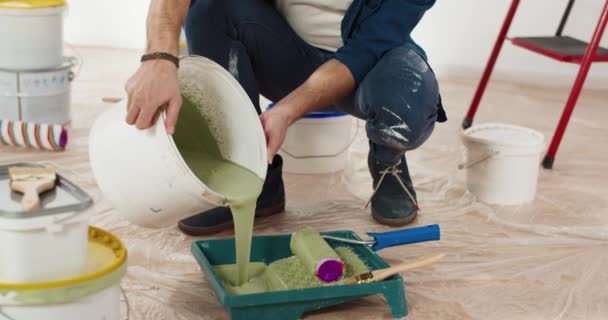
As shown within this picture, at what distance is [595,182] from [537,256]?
592 mm

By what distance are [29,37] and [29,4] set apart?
3.4 inches

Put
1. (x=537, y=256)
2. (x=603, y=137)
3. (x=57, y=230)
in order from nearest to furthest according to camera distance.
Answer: (x=57, y=230)
(x=537, y=256)
(x=603, y=137)

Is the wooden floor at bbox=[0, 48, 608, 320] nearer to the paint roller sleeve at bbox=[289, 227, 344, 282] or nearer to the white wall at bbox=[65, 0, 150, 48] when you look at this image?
the paint roller sleeve at bbox=[289, 227, 344, 282]

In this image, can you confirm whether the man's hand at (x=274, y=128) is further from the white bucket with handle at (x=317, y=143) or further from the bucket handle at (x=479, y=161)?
the bucket handle at (x=479, y=161)

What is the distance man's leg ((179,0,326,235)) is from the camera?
5.96ft

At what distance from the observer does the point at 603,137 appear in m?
2.71

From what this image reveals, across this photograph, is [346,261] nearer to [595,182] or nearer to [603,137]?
[595,182]

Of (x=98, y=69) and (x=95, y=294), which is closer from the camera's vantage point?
(x=95, y=294)

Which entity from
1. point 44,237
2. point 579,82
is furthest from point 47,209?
point 579,82

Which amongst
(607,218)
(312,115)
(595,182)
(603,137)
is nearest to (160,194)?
(312,115)

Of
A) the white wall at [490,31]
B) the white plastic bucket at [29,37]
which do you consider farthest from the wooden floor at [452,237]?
the white wall at [490,31]

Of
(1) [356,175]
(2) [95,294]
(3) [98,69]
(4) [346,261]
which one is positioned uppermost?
(2) [95,294]

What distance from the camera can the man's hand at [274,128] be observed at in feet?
4.82

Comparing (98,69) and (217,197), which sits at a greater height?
(217,197)
